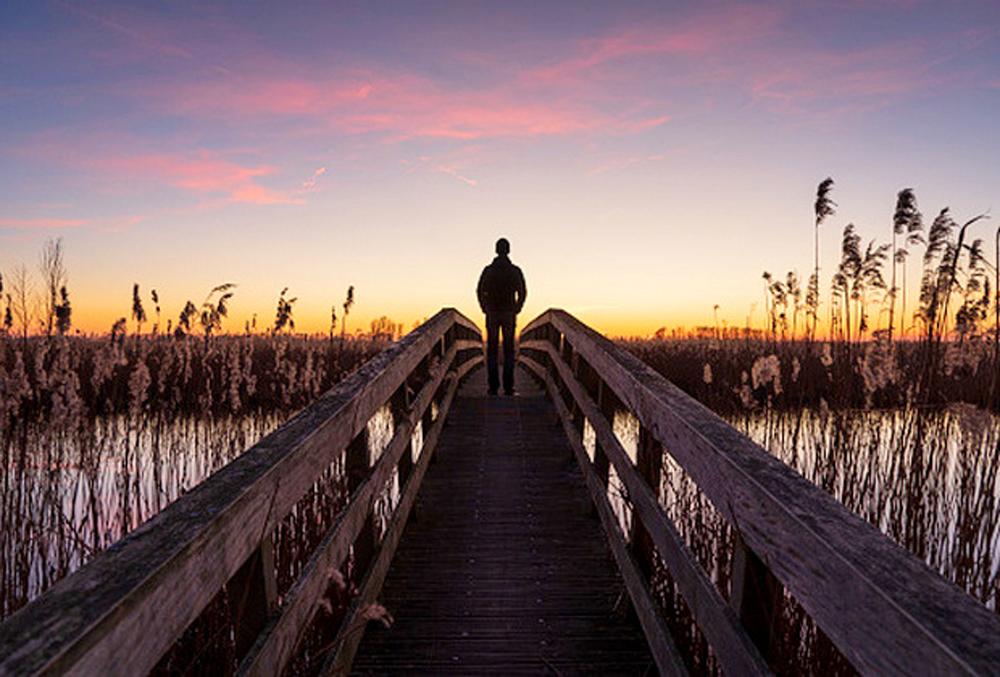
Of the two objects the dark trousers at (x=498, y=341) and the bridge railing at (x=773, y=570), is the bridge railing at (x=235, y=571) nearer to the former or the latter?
the bridge railing at (x=773, y=570)

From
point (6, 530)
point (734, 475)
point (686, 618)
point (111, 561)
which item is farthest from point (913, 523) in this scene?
point (6, 530)

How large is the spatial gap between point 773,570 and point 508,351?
320 inches

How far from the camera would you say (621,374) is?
3.50 m

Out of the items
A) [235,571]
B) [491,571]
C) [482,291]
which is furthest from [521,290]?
[235,571]

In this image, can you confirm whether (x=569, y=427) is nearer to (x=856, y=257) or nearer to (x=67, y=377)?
(x=856, y=257)

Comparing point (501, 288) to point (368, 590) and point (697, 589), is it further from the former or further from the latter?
point (697, 589)

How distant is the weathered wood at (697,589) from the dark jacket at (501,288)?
5890mm

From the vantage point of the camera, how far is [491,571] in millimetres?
3928

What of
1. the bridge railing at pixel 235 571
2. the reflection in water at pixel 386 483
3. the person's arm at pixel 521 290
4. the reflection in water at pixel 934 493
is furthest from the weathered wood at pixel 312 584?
the person's arm at pixel 521 290

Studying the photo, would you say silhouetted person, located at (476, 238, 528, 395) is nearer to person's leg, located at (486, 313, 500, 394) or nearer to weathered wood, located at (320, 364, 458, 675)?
person's leg, located at (486, 313, 500, 394)

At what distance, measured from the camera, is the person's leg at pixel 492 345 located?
9.38m

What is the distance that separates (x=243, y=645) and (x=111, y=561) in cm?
67

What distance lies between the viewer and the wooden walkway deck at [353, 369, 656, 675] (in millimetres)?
3027

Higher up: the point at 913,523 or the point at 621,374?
the point at 621,374
